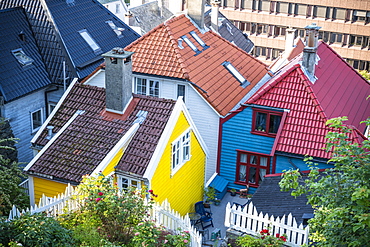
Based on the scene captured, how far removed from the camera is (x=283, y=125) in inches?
941

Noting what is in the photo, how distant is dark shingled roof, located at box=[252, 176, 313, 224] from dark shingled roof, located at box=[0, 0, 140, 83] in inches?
537

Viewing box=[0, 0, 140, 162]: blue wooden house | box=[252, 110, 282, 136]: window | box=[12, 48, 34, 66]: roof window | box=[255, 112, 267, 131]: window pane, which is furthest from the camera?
box=[12, 48, 34, 66]: roof window

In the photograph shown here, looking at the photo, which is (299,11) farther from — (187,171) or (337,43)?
(187,171)

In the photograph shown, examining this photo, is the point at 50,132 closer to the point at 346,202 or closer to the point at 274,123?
the point at 274,123

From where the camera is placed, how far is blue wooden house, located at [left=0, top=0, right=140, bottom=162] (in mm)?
25625

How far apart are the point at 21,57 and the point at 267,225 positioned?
1715 centimetres

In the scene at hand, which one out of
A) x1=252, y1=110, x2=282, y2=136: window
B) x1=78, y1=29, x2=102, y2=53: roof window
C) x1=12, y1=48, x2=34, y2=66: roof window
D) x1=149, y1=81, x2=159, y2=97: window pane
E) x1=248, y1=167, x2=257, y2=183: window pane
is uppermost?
x1=78, y1=29, x2=102, y2=53: roof window

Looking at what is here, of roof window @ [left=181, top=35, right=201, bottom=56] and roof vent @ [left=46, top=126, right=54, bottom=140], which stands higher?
roof window @ [left=181, top=35, right=201, bottom=56]

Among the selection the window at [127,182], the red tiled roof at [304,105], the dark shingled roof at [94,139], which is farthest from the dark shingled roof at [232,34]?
the window at [127,182]

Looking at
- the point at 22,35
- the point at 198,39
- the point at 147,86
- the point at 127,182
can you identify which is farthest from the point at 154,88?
the point at 127,182

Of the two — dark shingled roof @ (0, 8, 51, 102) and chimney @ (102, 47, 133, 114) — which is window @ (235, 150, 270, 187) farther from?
dark shingled roof @ (0, 8, 51, 102)

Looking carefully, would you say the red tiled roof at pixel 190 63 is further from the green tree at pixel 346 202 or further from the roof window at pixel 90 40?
the green tree at pixel 346 202

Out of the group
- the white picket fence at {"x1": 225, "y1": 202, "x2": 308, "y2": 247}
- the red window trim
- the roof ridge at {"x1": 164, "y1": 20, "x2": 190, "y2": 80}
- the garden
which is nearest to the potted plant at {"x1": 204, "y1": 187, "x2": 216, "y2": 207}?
the red window trim

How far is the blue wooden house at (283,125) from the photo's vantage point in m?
23.3
